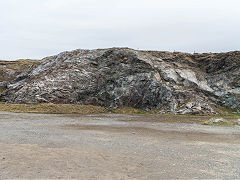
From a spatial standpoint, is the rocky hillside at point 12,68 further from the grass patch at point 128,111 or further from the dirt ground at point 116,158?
the dirt ground at point 116,158

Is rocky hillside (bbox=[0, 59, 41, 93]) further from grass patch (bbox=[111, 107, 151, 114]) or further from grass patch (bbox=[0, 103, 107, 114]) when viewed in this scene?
grass patch (bbox=[111, 107, 151, 114])

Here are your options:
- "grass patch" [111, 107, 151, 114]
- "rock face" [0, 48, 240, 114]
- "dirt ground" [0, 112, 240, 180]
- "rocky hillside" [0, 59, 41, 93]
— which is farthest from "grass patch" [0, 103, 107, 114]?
"rocky hillside" [0, 59, 41, 93]

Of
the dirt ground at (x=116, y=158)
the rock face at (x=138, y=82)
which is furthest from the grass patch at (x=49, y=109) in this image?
the dirt ground at (x=116, y=158)

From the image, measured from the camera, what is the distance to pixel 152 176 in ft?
30.0

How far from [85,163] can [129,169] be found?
218 centimetres

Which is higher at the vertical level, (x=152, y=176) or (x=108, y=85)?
(x=108, y=85)

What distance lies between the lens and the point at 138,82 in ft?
151

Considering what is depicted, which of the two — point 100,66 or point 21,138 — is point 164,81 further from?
point 21,138

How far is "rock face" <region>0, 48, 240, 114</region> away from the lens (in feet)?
139

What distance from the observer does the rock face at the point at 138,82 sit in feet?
139

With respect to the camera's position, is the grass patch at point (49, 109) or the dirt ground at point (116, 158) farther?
the grass patch at point (49, 109)

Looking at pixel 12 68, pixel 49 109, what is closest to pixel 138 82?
pixel 49 109

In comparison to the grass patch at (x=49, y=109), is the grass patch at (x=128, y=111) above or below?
below

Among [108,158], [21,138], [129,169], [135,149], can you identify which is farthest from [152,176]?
[21,138]
